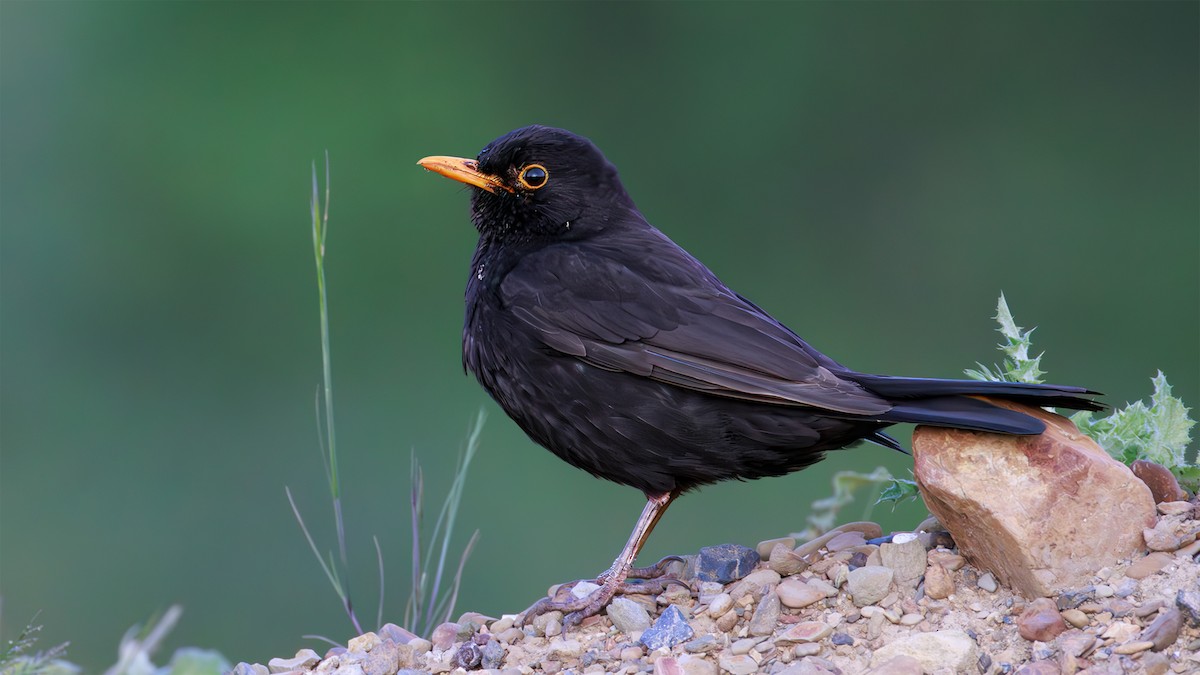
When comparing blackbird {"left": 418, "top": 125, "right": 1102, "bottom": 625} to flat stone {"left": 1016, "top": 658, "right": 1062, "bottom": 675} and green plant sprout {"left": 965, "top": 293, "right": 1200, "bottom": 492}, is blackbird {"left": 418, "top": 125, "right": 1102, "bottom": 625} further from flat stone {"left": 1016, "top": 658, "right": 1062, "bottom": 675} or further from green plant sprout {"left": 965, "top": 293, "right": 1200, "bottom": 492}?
flat stone {"left": 1016, "top": 658, "right": 1062, "bottom": 675}

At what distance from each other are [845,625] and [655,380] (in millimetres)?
914

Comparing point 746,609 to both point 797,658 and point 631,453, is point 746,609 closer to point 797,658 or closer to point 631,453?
point 797,658

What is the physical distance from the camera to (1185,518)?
3188 millimetres

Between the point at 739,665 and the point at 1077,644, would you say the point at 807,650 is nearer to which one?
the point at 739,665

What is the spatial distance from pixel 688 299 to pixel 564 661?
1.17m

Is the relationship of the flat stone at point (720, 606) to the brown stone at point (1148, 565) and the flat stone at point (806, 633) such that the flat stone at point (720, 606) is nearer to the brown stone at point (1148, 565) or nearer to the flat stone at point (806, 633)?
the flat stone at point (806, 633)

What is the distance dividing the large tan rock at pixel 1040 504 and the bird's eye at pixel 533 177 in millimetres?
1759

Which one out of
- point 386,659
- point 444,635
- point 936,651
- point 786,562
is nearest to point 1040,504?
Result: point 936,651

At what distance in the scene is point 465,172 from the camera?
4.33 metres

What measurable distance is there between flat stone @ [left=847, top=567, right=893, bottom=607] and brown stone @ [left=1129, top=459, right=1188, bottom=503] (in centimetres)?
75

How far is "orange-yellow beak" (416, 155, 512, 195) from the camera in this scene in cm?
432

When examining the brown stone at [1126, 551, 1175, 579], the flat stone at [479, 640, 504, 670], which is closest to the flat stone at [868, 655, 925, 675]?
the brown stone at [1126, 551, 1175, 579]

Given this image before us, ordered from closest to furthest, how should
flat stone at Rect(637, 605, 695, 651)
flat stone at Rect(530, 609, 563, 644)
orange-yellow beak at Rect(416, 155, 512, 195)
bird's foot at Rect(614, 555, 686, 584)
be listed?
flat stone at Rect(637, 605, 695, 651) → flat stone at Rect(530, 609, 563, 644) → bird's foot at Rect(614, 555, 686, 584) → orange-yellow beak at Rect(416, 155, 512, 195)

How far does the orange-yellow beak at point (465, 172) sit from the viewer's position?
4320 mm
